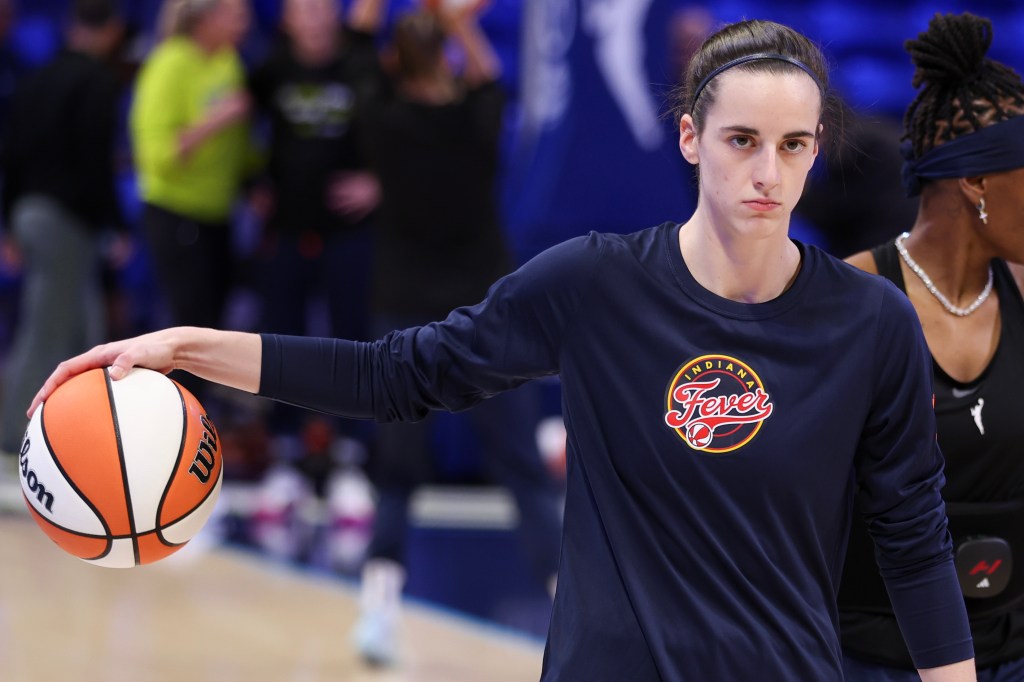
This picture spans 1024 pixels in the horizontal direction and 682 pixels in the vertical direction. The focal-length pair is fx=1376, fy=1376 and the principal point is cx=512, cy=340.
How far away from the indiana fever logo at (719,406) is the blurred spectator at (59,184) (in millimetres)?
5245

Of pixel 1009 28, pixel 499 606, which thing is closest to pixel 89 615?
pixel 499 606

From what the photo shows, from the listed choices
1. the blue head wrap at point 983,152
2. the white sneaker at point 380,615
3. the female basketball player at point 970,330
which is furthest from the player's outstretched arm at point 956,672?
the white sneaker at point 380,615

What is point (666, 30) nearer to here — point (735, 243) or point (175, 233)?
point (175, 233)

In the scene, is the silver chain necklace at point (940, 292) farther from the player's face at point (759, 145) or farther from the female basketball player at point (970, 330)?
the player's face at point (759, 145)

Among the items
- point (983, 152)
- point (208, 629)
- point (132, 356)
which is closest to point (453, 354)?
point (132, 356)

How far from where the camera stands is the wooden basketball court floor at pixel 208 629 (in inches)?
185

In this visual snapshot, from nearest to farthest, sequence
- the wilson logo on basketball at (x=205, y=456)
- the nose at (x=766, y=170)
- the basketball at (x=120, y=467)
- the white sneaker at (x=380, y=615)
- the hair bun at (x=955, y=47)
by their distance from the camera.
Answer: the nose at (x=766, y=170), the basketball at (x=120, y=467), the wilson logo on basketball at (x=205, y=456), the hair bun at (x=955, y=47), the white sneaker at (x=380, y=615)

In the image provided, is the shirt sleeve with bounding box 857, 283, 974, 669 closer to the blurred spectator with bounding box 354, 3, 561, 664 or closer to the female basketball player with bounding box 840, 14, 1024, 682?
the female basketball player with bounding box 840, 14, 1024, 682

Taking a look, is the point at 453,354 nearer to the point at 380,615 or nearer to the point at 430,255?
the point at 380,615

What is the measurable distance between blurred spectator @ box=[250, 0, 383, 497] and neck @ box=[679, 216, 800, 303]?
456 cm

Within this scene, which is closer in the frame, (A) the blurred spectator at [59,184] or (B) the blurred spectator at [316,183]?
(B) the blurred spectator at [316,183]

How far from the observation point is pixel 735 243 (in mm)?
2131

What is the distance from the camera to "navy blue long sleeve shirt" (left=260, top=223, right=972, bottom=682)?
208 cm

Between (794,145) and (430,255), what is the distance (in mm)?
3216
